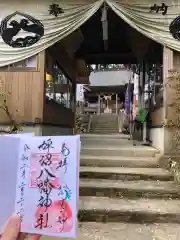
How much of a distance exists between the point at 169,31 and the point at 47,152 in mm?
6040

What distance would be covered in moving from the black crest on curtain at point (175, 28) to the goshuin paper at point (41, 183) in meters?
5.97

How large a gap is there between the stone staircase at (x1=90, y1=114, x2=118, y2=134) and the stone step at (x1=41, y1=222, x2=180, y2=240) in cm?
1845

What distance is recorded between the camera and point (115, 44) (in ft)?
36.0

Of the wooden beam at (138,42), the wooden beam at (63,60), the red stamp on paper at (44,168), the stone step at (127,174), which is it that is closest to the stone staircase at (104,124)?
the wooden beam at (63,60)

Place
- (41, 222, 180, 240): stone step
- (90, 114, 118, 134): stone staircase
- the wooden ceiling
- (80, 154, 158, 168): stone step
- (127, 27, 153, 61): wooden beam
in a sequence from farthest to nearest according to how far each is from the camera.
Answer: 1. (90, 114, 118, 134): stone staircase
2. (127, 27, 153, 61): wooden beam
3. the wooden ceiling
4. (80, 154, 158, 168): stone step
5. (41, 222, 180, 240): stone step

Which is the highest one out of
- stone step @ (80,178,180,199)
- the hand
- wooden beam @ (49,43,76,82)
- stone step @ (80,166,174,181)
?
wooden beam @ (49,43,76,82)

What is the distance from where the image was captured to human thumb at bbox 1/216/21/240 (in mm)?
1211

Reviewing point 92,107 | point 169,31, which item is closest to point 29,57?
point 169,31

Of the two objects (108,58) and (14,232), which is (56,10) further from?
(14,232)

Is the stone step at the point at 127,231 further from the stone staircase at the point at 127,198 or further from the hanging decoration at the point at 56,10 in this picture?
the hanging decoration at the point at 56,10

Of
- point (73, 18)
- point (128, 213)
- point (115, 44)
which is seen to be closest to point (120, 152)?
point (128, 213)

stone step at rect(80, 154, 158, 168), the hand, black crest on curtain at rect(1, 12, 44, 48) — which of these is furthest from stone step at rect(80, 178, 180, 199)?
the hand

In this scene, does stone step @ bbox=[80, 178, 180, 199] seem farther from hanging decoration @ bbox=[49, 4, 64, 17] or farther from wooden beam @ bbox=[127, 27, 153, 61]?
wooden beam @ bbox=[127, 27, 153, 61]

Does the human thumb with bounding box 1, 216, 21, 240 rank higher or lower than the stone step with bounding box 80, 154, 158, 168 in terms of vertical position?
higher
